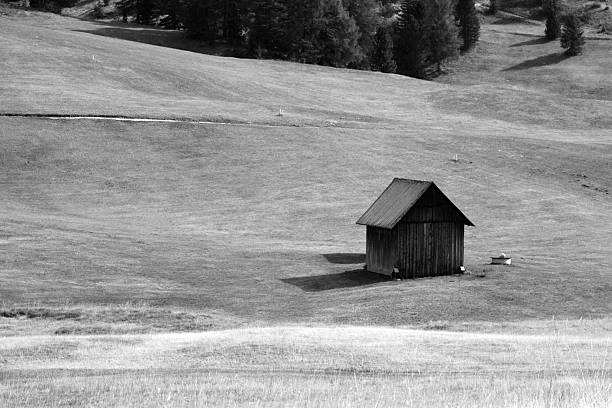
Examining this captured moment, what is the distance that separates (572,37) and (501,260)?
98.7 metres

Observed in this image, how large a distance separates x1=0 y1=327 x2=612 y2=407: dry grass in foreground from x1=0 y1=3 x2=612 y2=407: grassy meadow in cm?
13

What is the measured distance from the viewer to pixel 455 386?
24.4 meters

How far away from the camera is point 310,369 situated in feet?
91.2

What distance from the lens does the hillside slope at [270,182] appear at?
49469mm

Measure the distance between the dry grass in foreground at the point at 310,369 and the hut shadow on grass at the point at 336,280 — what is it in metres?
13.2

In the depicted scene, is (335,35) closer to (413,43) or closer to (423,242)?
(413,43)

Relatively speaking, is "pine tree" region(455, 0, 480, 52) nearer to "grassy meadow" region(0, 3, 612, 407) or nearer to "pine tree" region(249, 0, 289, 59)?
"grassy meadow" region(0, 3, 612, 407)

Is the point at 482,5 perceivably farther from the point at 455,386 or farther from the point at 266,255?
the point at 455,386

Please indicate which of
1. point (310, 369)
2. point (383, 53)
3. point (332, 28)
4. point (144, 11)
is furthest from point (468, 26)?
point (310, 369)

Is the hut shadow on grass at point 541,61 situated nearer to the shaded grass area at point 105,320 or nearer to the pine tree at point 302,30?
the pine tree at point 302,30

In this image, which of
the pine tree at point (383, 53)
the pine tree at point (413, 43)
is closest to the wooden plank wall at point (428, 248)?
the pine tree at point (383, 53)

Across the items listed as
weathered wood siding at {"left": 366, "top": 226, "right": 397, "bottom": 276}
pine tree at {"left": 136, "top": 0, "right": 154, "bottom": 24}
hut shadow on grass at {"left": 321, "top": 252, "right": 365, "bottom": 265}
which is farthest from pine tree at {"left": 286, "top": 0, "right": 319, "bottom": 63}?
weathered wood siding at {"left": 366, "top": 226, "right": 397, "bottom": 276}

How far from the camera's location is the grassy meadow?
88.9 feet

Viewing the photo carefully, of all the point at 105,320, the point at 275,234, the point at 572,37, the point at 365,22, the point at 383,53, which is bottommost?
the point at 275,234
